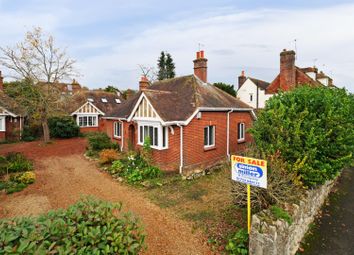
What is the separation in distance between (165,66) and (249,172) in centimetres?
5382

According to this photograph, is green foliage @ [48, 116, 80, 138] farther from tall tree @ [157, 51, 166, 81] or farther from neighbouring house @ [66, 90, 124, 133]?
tall tree @ [157, 51, 166, 81]

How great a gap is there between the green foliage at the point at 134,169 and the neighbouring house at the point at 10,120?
17.5 meters

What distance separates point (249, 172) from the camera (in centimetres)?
678

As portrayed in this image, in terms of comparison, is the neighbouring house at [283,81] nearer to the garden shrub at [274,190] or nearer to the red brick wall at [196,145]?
the red brick wall at [196,145]

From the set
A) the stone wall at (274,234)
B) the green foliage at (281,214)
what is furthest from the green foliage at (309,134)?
the green foliage at (281,214)

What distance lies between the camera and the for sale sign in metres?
6.50

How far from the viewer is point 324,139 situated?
9.15m

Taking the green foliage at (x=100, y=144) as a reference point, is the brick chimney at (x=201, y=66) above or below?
above

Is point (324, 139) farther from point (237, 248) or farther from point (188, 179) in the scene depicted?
point (188, 179)

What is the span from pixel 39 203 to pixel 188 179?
7080 millimetres

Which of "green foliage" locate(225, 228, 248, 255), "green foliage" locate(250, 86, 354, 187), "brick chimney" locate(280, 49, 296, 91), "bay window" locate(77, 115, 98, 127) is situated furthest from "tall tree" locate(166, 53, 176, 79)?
"green foliage" locate(225, 228, 248, 255)

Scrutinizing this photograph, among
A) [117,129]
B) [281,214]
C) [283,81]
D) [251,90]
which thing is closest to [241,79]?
[251,90]

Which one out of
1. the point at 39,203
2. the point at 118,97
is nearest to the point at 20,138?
the point at 118,97

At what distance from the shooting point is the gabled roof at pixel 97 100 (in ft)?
108
